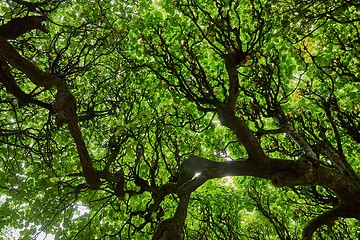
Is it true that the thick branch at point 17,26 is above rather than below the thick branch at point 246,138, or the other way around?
above

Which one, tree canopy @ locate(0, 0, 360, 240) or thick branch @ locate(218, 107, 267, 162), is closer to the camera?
tree canopy @ locate(0, 0, 360, 240)

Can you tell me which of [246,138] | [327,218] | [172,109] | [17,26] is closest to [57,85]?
[17,26]

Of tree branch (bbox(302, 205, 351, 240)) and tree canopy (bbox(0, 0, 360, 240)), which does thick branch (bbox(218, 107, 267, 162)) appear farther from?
tree branch (bbox(302, 205, 351, 240))

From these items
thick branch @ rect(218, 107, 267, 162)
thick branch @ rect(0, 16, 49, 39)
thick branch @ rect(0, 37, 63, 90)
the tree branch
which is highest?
thick branch @ rect(0, 16, 49, 39)

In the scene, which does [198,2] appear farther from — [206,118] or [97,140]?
[97,140]

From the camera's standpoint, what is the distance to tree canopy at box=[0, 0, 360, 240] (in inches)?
195

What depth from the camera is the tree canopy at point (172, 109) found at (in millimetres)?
4957

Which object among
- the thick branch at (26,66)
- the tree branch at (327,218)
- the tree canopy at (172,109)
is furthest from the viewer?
the tree branch at (327,218)

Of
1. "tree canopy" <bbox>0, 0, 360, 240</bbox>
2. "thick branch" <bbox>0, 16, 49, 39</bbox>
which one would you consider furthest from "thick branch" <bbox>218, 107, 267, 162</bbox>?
"thick branch" <bbox>0, 16, 49, 39</bbox>

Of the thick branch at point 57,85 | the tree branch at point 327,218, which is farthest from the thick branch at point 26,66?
the tree branch at point 327,218

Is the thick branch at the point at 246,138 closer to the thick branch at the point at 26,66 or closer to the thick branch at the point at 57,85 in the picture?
the thick branch at the point at 57,85

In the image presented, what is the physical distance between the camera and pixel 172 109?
343 inches

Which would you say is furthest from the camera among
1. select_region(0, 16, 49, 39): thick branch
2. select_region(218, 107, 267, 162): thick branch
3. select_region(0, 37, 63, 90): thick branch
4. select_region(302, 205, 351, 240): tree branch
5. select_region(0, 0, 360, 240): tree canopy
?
select_region(302, 205, 351, 240): tree branch

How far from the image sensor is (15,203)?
732cm
